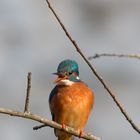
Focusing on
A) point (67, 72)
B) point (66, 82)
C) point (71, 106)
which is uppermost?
point (67, 72)

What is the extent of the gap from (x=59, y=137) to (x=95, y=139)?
2.90 m

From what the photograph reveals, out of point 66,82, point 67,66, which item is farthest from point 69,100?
point 67,66

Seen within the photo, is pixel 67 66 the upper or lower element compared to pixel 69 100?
upper

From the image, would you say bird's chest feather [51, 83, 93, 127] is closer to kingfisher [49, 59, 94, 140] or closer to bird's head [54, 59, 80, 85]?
kingfisher [49, 59, 94, 140]

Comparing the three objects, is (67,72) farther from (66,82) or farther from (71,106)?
(71,106)

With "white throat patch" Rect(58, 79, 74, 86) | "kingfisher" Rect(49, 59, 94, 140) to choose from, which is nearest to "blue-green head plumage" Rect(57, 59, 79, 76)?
"kingfisher" Rect(49, 59, 94, 140)

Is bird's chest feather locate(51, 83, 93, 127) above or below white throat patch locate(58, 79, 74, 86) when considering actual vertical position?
below

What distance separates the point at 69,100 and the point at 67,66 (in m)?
0.44

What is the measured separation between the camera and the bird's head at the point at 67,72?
7285 millimetres

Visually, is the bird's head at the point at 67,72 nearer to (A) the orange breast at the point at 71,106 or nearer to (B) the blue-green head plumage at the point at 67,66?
(B) the blue-green head plumage at the point at 67,66

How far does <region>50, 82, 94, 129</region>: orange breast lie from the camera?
7.35 meters

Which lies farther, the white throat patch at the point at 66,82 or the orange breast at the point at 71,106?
the white throat patch at the point at 66,82

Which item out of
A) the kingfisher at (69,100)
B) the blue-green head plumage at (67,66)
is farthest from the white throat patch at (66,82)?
the blue-green head plumage at (67,66)

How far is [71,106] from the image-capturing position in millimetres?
7410
